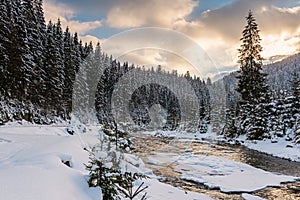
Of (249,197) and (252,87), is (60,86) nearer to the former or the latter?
(252,87)

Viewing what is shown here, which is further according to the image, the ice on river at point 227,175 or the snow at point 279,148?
the snow at point 279,148

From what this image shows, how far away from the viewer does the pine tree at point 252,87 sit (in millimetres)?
25641

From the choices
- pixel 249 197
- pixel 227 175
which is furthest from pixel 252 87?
pixel 249 197

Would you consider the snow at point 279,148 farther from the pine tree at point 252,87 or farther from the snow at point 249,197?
the snow at point 249,197

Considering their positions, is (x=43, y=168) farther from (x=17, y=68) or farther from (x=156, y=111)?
(x=156, y=111)

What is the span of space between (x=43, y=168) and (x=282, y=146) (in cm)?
1942

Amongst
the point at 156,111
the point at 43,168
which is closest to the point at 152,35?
the point at 43,168

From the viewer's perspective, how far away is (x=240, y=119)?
30.4 meters

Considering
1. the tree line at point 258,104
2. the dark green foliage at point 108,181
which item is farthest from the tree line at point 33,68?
the tree line at point 258,104

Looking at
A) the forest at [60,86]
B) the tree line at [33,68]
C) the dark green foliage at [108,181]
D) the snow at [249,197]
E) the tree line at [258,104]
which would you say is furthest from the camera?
the tree line at [33,68]

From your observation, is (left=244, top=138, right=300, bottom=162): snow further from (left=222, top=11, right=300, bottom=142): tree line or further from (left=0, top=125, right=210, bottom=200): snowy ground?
(left=0, top=125, right=210, bottom=200): snowy ground

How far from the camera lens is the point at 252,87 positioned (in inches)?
1197

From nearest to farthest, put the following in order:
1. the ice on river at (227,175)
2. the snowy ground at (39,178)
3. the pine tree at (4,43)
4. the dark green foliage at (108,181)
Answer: the snowy ground at (39,178), the dark green foliage at (108,181), the ice on river at (227,175), the pine tree at (4,43)

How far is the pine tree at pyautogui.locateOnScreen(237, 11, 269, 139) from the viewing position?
84.1 feet
